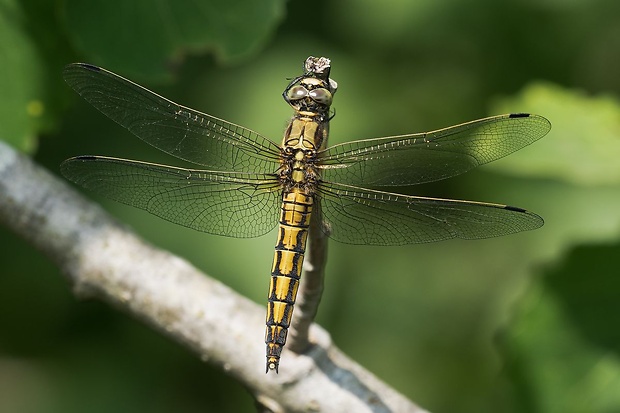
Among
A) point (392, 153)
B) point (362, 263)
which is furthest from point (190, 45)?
point (362, 263)

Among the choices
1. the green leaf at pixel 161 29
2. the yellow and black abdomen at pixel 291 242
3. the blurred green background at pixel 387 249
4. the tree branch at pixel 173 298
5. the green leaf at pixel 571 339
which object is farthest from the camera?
the blurred green background at pixel 387 249

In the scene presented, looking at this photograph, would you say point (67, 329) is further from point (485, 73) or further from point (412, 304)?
point (485, 73)

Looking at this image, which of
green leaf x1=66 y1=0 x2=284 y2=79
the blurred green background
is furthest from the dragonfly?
the blurred green background

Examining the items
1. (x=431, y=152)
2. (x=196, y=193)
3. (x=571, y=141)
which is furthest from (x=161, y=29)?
(x=571, y=141)

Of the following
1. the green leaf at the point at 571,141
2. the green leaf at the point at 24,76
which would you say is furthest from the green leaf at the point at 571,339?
the green leaf at the point at 24,76

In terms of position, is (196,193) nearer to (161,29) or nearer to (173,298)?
(173,298)

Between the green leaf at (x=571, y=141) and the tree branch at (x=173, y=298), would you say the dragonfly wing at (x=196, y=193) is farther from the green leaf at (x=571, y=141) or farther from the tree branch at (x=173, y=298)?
the green leaf at (x=571, y=141)

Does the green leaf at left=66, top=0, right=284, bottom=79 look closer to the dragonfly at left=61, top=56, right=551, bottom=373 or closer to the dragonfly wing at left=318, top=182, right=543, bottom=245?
the dragonfly at left=61, top=56, right=551, bottom=373
